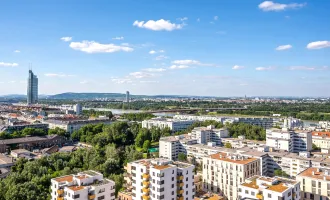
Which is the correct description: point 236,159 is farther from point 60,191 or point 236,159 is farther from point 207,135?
point 207,135

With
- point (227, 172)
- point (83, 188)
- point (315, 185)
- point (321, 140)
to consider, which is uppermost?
point (83, 188)

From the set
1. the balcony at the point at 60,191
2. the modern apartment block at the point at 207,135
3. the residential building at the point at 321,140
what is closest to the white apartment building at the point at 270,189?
the balcony at the point at 60,191

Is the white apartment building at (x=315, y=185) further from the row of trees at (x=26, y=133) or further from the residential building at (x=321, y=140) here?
the row of trees at (x=26, y=133)

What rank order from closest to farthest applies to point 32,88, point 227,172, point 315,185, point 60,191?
point 60,191, point 315,185, point 227,172, point 32,88

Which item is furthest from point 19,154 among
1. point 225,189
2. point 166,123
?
point 166,123

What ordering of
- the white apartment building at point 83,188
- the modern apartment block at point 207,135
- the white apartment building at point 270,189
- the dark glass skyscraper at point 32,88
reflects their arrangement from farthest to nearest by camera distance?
the dark glass skyscraper at point 32,88
the modern apartment block at point 207,135
the white apartment building at point 83,188
the white apartment building at point 270,189

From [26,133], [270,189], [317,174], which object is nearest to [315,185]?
[317,174]

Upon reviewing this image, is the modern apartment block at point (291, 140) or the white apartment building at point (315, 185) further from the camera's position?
the modern apartment block at point (291, 140)
